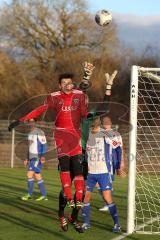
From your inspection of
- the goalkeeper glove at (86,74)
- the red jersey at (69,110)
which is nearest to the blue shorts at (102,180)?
the goalkeeper glove at (86,74)

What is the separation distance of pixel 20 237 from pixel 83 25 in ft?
126

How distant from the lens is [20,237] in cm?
945

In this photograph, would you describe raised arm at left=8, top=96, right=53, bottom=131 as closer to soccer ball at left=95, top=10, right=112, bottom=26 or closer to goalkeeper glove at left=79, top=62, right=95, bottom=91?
goalkeeper glove at left=79, top=62, right=95, bottom=91

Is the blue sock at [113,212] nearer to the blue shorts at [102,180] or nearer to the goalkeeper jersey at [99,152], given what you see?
the blue shorts at [102,180]

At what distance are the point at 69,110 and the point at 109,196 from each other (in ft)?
7.49

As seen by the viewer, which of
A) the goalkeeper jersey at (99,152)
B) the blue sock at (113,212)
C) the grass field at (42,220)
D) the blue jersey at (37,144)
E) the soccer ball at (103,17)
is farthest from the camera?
the blue jersey at (37,144)

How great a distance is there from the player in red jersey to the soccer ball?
2.73m

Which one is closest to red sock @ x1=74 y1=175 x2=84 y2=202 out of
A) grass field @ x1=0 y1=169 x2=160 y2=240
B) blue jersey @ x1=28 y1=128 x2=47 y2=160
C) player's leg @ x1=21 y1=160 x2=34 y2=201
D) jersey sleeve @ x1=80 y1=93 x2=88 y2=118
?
jersey sleeve @ x1=80 y1=93 x2=88 y2=118

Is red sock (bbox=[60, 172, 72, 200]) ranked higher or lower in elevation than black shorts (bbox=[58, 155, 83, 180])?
lower

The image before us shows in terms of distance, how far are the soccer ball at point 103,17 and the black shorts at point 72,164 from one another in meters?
3.45

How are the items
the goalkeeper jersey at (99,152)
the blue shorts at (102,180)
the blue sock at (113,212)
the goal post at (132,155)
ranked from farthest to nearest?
the goalkeeper jersey at (99,152) → the blue shorts at (102,180) → the blue sock at (113,212) → the goal post at (132,155)

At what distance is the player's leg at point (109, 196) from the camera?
1012cm

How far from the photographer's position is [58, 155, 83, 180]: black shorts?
8.69m

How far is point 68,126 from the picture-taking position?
8.61 m
